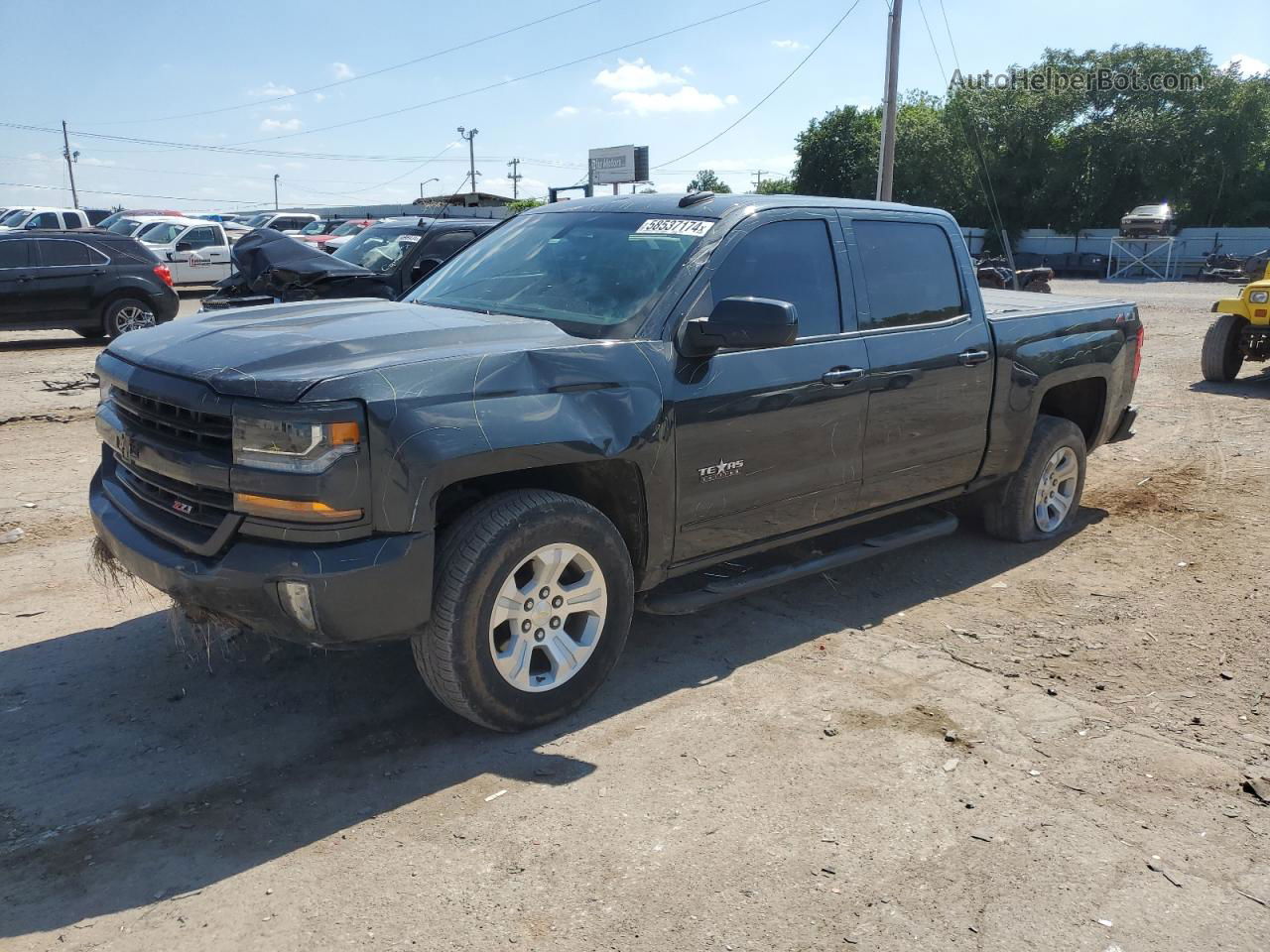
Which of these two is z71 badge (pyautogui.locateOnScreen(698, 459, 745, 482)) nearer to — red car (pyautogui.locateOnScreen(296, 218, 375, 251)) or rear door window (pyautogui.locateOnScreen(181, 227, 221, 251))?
red car (pyautogui.locateOnScreen(296, 218, 375, 251))

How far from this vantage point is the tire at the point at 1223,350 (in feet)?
40.0

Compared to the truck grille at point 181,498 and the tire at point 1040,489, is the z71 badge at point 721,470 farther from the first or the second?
the tire at point 1040,489

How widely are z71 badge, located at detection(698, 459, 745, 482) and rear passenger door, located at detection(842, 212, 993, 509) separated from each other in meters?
0.85

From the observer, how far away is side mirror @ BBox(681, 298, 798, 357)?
3823 mm

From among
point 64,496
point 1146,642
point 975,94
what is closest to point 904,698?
point 1146,642

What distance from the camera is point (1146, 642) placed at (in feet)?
15.7

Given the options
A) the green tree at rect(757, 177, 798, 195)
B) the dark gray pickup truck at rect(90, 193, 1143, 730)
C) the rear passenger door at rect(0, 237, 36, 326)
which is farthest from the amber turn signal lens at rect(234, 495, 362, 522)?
the green tree at rect(757, 177, 798, 195)

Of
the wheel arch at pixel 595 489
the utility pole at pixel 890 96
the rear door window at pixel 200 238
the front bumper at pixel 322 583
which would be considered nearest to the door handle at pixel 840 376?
the wheel arch at pixel 595 489

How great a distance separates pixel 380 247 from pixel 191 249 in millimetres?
13845

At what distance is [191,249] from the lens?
77.7ft

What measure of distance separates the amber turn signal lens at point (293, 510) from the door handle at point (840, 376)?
2173 mm

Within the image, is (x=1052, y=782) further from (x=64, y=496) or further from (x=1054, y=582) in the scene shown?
(x=64, y=496)

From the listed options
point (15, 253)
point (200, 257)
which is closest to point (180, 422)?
point (15, 253)

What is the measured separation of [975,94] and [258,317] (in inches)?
2260
